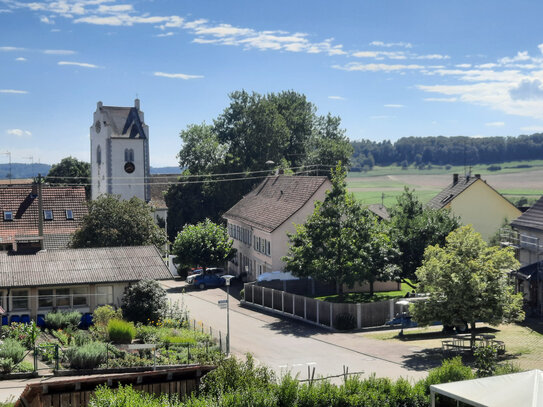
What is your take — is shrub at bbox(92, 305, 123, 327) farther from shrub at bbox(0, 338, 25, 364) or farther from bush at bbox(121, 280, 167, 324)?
shrub at bbox(0, 338, 25, 364)

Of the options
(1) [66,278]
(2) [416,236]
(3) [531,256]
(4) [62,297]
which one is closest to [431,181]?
Answer: (3) [531,256]

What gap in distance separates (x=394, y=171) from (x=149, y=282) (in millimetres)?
155440

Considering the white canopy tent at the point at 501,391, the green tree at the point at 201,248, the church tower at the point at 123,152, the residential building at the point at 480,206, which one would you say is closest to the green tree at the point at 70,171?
the church tower at the point at 123,152

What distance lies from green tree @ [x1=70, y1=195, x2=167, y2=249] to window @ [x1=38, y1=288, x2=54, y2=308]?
527 inches

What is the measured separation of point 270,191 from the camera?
61375 millimetres

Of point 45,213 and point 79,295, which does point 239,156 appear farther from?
point 79,295

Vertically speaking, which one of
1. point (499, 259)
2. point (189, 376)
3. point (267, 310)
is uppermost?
point (499, 259)

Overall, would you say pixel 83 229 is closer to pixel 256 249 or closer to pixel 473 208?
pixel 256 249

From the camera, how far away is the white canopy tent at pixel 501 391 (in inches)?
697

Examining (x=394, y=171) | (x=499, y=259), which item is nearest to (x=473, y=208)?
(x=499, y=259)

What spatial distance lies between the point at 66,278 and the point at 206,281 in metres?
19.6

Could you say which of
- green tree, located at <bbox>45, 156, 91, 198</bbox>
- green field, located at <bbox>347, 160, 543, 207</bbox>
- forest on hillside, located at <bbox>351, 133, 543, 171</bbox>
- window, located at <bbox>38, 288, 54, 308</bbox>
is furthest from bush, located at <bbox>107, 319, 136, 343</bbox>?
forest on hillside, located at <bbox>351, 133, 543, 171</bbox>

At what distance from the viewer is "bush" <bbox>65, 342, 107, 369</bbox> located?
2872cm

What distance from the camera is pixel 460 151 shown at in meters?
168
